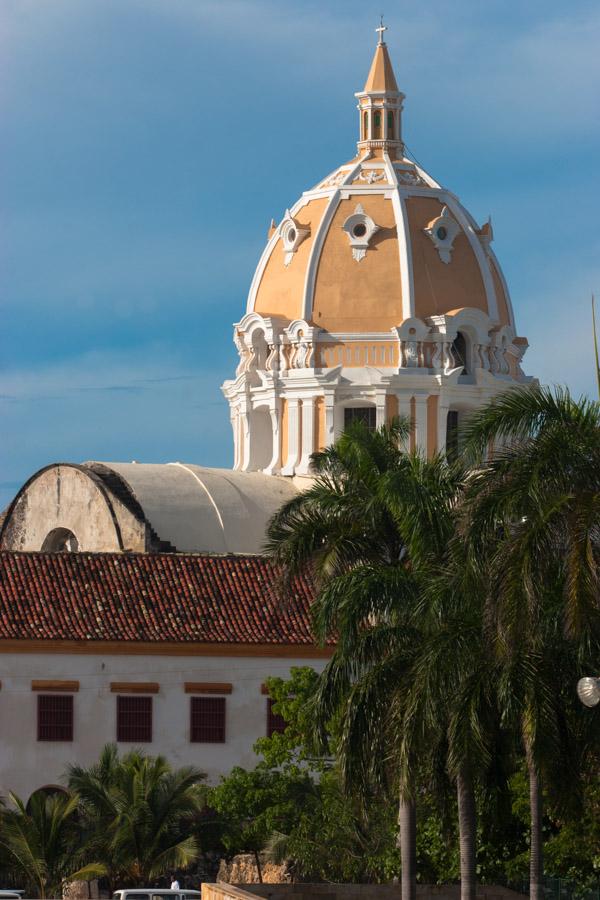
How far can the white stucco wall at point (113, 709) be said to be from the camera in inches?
1841

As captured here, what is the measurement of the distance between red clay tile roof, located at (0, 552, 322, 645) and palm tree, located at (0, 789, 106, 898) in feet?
17.1

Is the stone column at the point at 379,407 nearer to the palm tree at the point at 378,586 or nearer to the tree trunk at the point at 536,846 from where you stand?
the palm tree at the point at 378,586

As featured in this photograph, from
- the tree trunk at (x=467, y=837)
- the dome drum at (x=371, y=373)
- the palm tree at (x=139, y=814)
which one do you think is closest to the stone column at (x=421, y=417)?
the dome drum at (x=371, y=373)

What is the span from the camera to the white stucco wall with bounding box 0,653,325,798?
153 feet

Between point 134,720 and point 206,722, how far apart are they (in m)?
1.40

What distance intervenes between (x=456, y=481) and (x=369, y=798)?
471 centimetres

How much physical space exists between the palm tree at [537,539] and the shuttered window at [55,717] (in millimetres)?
17735

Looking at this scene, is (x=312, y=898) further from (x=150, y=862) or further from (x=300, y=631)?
(x=300, y=631)

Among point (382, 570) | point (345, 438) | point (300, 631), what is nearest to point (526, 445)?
point (382, 570)

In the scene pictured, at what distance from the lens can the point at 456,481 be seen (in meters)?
35.4

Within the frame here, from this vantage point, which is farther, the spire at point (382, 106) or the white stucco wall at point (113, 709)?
the spire at point (382, 106)

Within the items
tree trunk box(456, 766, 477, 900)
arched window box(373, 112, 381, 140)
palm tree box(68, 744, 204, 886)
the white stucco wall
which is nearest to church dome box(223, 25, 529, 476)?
arched window box(373, 112, 381, 140)

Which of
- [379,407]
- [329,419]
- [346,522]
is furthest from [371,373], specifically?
[346,522]

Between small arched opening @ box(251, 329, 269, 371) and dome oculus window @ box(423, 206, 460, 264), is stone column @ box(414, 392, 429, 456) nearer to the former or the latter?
dome oculus window @ box(423, 206, 460, 264)
